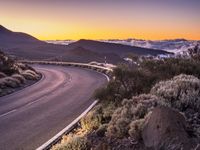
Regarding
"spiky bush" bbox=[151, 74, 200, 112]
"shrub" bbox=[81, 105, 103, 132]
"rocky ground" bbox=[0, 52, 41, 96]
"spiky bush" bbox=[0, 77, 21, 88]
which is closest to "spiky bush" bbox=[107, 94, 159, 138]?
"spiky bush" bbox=[151, 74, 200, 112]

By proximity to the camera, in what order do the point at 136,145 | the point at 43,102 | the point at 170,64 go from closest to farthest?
the point at 136,145, the point at 170,64, the point at 43,102

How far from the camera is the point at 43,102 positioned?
23859 mm

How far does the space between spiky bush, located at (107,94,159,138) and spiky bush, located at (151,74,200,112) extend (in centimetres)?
51

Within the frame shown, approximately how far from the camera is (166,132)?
29.7 feet

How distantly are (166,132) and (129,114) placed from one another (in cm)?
285

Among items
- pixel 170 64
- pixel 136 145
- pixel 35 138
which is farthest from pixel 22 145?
pixel 170 64

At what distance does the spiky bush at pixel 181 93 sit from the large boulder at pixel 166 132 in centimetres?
240

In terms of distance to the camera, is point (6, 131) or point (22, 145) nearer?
point (22, 145)

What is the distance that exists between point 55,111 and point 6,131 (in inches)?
177

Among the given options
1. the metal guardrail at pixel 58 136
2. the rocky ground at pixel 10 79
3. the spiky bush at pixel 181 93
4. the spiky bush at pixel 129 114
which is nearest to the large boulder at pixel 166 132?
the spiky bush at pixel 129 114

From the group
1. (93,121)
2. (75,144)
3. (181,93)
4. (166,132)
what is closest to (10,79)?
(93,121)

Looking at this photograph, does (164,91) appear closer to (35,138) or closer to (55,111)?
(35,138)

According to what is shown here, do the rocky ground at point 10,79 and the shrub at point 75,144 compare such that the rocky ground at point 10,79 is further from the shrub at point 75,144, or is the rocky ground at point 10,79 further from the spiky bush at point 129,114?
the shrub at point 75,144

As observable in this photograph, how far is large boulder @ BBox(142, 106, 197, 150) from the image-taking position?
29.0ft
